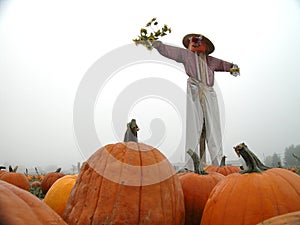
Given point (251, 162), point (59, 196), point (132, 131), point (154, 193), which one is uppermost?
point (132, 131)

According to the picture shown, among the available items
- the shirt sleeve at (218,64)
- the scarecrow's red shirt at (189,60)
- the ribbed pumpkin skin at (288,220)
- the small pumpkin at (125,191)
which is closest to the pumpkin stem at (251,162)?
the small pumpkin at (125,191)

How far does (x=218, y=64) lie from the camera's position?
A: 5.24 metres

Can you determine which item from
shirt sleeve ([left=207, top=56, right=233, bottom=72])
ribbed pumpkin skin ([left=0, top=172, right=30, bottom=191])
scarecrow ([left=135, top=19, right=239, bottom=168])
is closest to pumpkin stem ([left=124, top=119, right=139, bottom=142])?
ribbed pumpkin skin ([left=0, top=172, right=30, bottom=191])

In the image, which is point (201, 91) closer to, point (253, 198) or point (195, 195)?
point (195, 195)

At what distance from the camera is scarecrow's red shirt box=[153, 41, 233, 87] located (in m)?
4.42

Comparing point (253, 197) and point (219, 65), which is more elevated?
point (219, 65)

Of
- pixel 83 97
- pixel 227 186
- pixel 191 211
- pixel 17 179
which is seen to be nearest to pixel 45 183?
pixel 17 179

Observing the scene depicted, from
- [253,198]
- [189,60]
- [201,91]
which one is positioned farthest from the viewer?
[201,91]

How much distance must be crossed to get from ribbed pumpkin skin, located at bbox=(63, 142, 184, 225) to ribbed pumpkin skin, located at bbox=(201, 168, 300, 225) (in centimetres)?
19

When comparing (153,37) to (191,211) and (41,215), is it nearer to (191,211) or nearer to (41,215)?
(191,211)

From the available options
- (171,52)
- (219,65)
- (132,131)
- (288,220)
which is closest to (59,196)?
(132,131)

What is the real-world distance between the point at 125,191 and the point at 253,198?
515 mm

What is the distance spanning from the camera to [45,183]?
168 inches

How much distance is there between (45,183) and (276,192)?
3.98 metres
